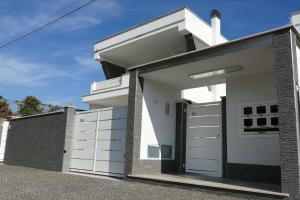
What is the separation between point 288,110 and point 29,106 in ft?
83.4

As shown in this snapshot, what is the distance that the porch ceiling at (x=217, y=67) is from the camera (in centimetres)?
777

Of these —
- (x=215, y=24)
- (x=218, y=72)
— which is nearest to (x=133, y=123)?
(x=218, y=72)

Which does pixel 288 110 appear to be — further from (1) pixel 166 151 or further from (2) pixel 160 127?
(1) pixel 166 151

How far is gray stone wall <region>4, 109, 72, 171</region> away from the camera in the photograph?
12555 mm

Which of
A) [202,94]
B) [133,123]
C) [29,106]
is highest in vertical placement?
[29,106]

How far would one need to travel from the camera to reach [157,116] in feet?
35.5

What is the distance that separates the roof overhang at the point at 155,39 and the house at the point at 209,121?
→ 50 centimetres

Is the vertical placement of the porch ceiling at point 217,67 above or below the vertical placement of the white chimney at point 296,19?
below

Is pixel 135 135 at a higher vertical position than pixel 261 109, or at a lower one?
lower

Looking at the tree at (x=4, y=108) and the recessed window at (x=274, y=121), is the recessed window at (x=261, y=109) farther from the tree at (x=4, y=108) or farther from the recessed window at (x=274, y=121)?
the tree at (x=4, y=108)

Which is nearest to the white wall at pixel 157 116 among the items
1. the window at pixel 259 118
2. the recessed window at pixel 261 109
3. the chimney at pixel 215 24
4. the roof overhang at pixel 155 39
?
the window at pixel 259 118

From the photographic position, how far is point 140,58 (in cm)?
1783

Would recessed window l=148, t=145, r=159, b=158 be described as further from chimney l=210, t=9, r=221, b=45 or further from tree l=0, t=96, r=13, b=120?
tree l=0, t=96, r=13, b=120

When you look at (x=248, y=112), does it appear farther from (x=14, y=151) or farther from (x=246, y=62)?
(x=14, y=151)
